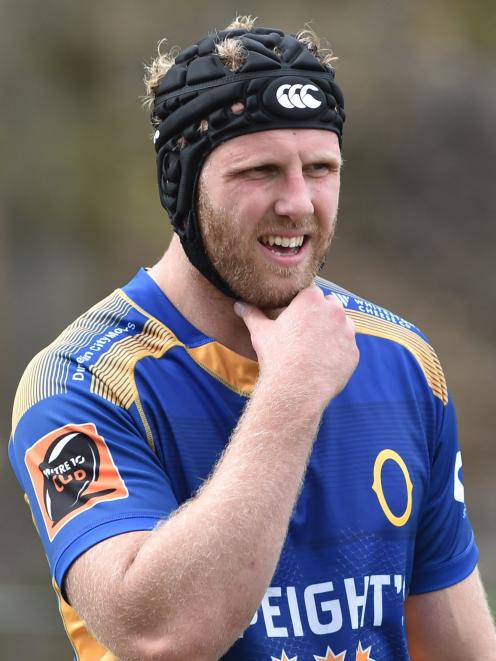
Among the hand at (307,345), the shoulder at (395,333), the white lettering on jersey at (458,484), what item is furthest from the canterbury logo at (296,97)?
the white lettering on jersey at (458,484)

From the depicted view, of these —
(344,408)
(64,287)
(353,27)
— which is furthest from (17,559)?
(344,408)

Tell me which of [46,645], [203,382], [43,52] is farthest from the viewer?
[43,52]

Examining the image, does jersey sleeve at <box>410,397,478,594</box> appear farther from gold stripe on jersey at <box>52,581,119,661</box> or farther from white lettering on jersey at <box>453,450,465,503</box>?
gold stripe on jersey at <box>52,581,119,661</box>

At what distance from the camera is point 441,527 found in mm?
3230

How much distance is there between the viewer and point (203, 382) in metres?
2.99

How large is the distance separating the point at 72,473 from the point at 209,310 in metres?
0.63

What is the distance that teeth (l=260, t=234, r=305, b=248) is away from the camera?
295cm

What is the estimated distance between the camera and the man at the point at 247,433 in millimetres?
2504

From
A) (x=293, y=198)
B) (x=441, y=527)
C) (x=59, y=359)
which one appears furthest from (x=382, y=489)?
(x=59, y=359)

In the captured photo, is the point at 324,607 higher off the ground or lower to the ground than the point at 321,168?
lower

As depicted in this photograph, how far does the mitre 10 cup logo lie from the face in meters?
0.59

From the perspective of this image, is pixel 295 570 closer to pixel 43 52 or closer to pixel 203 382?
pixel 203 382

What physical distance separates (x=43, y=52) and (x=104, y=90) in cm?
→ 99

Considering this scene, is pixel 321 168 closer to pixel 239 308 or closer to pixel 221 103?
pixel 221 103
